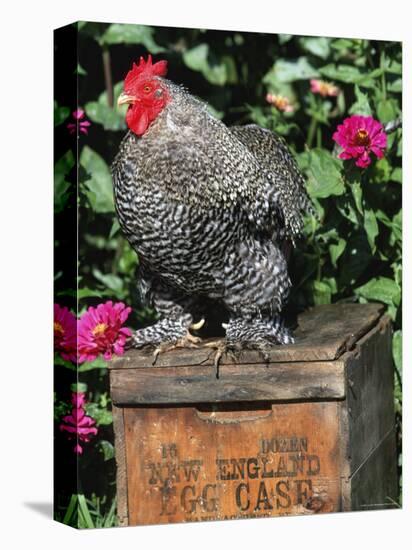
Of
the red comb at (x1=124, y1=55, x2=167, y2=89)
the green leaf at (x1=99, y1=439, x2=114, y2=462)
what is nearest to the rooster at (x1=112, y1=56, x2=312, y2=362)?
the red comb at (x1=124, y1=55, x2=167, y2=89)

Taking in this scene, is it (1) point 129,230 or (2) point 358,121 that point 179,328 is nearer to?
(1) point 129,230

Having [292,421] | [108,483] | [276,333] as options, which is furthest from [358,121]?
[108,483]

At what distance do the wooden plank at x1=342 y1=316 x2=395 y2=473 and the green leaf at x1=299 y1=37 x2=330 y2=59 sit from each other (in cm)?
140

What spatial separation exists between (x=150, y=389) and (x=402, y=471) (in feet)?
4.77

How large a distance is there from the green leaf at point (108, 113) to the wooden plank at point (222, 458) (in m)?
1.71

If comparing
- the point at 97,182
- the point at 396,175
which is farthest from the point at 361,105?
the point at 97,182

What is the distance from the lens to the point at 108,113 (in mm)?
5688

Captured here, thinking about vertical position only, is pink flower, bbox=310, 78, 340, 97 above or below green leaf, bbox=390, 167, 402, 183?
above

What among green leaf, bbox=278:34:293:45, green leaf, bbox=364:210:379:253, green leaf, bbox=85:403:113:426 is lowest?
green leaf, bbox=85:403:113:426

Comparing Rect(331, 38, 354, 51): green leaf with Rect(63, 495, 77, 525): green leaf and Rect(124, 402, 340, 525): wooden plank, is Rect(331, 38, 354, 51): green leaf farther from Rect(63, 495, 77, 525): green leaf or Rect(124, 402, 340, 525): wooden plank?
Rect(63, 495, 77, 525): green leaf

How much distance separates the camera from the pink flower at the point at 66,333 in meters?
4.49

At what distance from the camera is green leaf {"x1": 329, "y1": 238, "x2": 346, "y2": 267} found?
17.6 feet

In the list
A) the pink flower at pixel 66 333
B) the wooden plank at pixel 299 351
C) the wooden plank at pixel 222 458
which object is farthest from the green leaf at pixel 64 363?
the wooden plank at pixel 222 458

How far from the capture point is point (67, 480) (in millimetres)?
4504
